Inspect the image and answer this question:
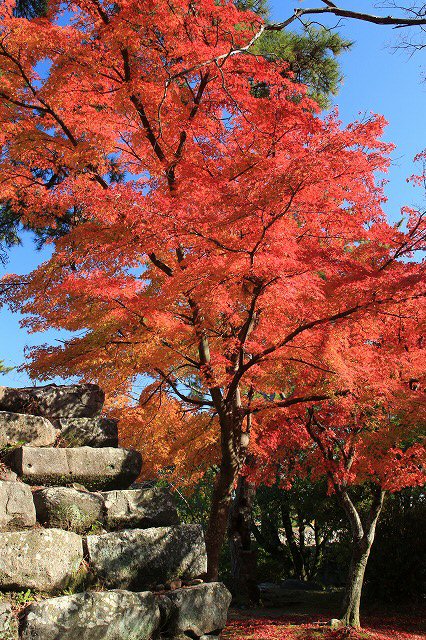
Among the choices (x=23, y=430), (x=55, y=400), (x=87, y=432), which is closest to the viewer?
(x=23, y=430)

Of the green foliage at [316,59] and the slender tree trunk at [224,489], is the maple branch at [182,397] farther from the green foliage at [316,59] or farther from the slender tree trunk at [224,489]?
the green foliage at [316,59]

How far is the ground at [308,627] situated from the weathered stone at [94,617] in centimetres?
691

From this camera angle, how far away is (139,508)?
4297 millimetres

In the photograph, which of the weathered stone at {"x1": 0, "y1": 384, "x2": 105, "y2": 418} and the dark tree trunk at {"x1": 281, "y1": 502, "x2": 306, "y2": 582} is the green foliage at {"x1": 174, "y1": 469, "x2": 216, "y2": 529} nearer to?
the dark tree trunk at {"x1": 281, "y1": 502, "x2": 306, "y2": 582}

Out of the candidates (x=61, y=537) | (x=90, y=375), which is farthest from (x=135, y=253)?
(x=61, y=537)

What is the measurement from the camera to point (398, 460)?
36.0 feet

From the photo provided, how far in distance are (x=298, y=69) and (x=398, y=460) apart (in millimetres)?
10008

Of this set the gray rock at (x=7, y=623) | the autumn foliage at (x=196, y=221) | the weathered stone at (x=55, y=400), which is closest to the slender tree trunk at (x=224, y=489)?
the autumn foliage at (x=196, y=221)

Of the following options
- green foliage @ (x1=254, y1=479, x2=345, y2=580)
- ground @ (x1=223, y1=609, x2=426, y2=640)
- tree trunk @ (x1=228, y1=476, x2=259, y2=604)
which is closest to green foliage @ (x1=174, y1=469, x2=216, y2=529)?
green foliage @ (x1=254, y1=479, x2=345, y2=580)

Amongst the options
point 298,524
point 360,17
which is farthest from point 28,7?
point 298,524

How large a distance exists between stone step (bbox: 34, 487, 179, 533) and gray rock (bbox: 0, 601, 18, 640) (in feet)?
2.29

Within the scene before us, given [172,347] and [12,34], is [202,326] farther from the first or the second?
[12,34]

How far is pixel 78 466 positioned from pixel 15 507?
74 cm

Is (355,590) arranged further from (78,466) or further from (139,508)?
(78,466)
